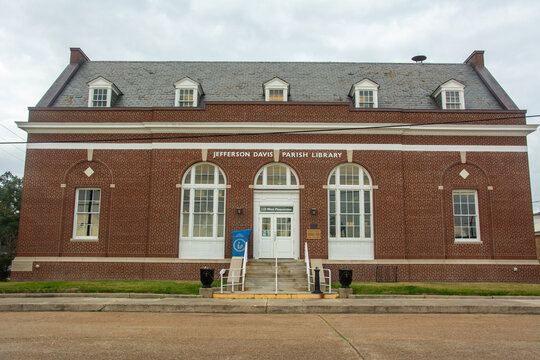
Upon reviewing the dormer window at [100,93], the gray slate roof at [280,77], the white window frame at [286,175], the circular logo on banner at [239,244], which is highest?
the gray slate roof at [280,77]

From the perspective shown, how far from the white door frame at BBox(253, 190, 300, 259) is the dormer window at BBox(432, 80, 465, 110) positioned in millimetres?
9112

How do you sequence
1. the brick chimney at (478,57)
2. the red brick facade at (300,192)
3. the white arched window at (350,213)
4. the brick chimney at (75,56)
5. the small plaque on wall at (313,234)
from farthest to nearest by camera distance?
1. the brick chimney at (75,56)
2. the brick chimney at (478,57)
3. the white arched window at (350,213)
4. the small plaque on wall at (313,234)
5. the red brick facade at (300,192)

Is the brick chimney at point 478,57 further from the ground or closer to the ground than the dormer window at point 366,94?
further from the ground

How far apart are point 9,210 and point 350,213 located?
44.5 meters

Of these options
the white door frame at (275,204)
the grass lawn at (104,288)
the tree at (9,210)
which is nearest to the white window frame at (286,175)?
the white door frame at (275,204)

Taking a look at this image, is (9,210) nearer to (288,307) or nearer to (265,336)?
(288,307)

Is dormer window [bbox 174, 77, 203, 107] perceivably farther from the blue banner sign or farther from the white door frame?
the blue banner sign

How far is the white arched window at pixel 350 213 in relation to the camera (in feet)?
64.3

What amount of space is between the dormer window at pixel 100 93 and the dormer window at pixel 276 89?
8.04 meters

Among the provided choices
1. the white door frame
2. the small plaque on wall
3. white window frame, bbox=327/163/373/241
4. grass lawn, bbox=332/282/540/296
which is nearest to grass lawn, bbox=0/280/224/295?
the white door frame

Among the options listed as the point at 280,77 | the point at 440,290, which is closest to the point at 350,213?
the point at 440,290

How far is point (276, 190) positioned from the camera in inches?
792

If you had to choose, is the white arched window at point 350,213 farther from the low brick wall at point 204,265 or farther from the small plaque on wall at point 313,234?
the low brick wall at point 204,265

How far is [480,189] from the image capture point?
20.2 metres
